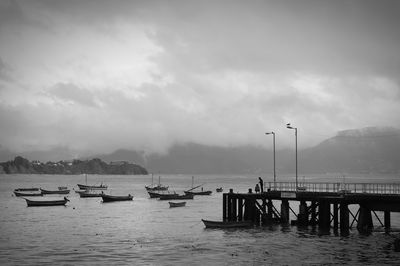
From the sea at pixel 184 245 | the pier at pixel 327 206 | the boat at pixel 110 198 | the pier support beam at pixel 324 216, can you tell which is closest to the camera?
the sea at pixel 184 245

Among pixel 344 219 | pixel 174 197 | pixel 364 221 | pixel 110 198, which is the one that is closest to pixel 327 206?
pixel 344 219

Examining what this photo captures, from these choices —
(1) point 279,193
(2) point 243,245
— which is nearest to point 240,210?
(1) point 279,193

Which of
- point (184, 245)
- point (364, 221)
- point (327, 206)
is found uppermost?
point (327, 206)

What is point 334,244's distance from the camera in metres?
54.2

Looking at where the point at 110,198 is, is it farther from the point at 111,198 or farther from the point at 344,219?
the point at 344,219

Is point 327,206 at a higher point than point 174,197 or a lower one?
higher

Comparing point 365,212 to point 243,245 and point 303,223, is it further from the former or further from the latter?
point 243,245

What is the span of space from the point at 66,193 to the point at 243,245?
146m

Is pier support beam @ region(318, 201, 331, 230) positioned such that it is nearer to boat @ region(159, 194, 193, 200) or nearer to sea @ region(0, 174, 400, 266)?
sea @ region(0, 174, 400, 266)

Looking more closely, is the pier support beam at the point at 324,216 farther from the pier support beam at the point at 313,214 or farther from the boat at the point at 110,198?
the boat at the point at 110,198

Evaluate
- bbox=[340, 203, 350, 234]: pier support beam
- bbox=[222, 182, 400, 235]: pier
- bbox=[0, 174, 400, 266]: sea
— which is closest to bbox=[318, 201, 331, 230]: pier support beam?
bbox=[222, 182, 400, 235]: pier

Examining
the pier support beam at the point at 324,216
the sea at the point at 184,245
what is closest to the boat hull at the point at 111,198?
the sea at the point at 184,245

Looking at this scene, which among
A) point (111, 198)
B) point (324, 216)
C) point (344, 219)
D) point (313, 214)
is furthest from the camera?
point (111, 198)

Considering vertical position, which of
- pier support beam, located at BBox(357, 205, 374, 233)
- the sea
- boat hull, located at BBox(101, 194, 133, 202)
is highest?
pier support beam, located at BBox(357, 205, 374, 233)
